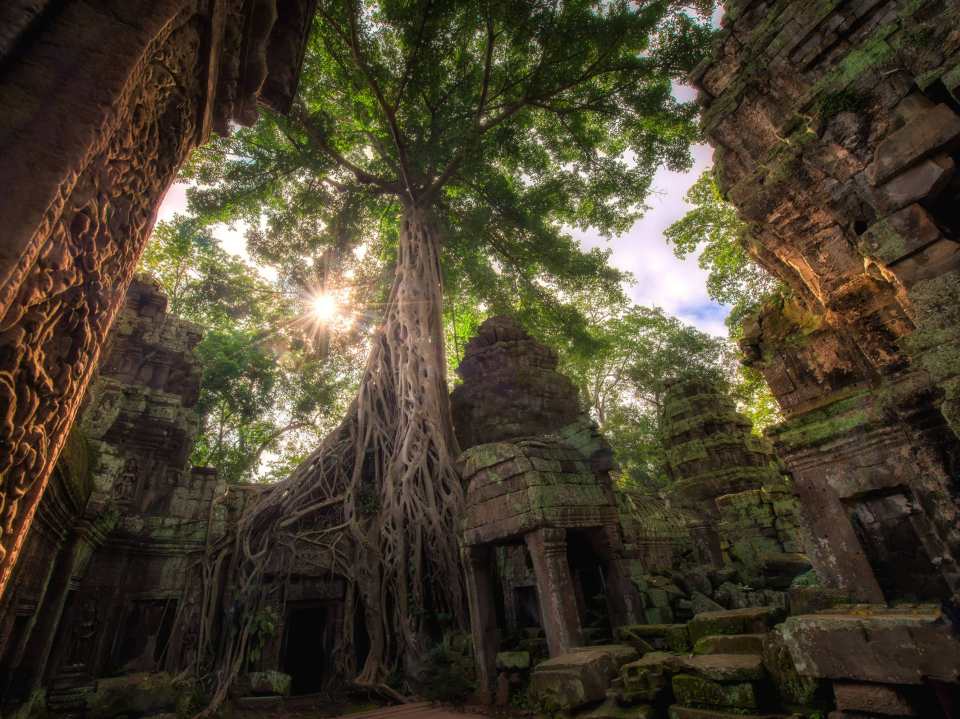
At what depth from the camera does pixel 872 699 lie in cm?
227

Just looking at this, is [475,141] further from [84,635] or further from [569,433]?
[84,635]

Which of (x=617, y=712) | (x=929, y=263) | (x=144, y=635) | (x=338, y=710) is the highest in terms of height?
(x=929, y=263)

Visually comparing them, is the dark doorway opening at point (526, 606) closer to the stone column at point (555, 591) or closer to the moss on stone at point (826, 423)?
the stone column at point (555, 591)

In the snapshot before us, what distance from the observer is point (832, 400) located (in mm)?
4668

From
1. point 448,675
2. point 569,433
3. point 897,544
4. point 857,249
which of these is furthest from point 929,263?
point 448,675

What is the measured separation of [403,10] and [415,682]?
1121 centimetres

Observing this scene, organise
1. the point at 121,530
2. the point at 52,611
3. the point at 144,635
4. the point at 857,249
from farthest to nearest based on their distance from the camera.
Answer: the point at 121,530
the point at 144,635
the point at 52,611
the point at 857,249

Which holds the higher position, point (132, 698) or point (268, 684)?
point (132, 698)

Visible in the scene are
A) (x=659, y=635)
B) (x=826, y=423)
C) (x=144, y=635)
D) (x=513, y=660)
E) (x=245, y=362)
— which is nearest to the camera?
(x=659, y=635)

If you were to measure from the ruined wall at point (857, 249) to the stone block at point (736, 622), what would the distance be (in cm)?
115

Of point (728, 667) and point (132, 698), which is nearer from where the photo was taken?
point (728, 667)

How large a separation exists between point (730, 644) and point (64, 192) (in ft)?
14.2

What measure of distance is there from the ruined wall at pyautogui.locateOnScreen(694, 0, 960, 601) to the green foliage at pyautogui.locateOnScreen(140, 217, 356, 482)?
1359 centimetres

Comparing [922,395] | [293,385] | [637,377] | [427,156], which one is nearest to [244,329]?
[293,385]
